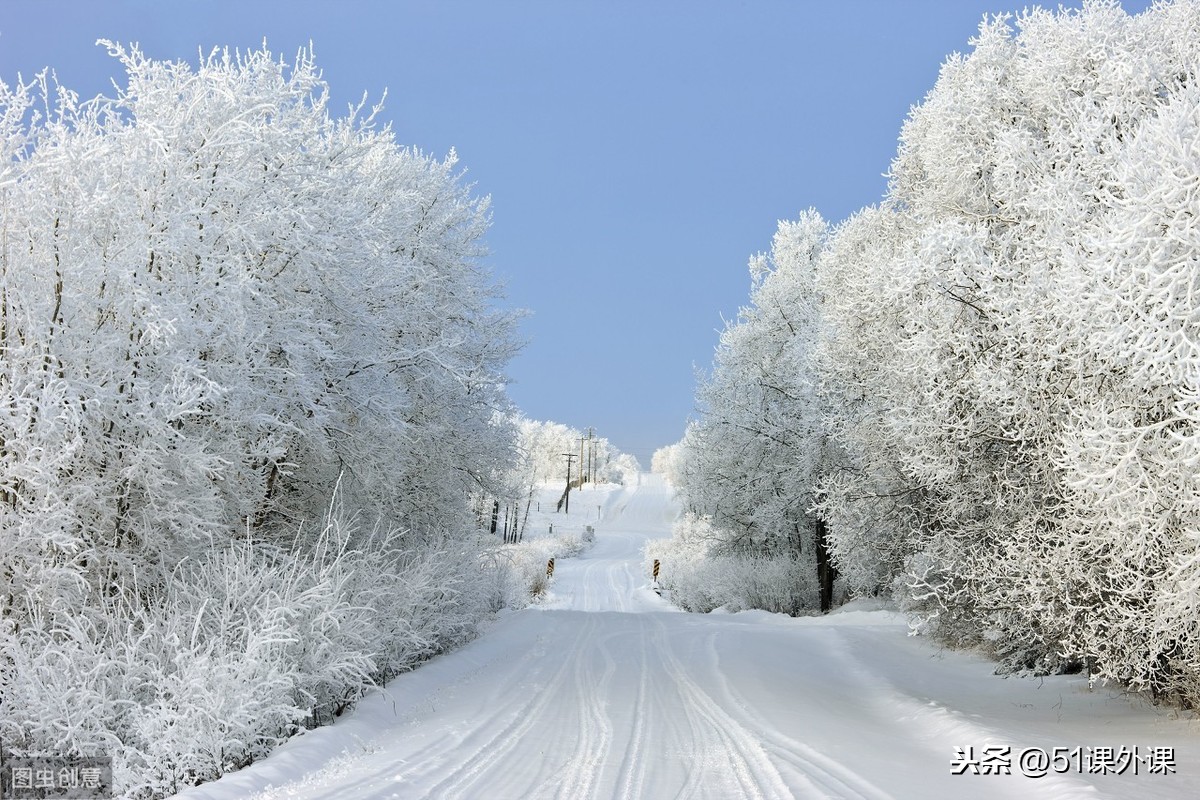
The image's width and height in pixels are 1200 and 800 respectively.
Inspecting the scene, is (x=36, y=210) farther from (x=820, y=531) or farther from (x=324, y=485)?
(x=820, y=531)

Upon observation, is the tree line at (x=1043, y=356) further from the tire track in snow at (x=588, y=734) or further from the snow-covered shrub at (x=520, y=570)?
the snow-covered shrub at (x=520, y=570)

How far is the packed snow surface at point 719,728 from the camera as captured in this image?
220 inches

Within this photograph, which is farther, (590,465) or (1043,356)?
(590,465)

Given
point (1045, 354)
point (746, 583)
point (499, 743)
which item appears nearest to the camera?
point (499, 743)

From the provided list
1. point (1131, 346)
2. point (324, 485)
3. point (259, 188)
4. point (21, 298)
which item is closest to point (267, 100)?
point (259, 188)

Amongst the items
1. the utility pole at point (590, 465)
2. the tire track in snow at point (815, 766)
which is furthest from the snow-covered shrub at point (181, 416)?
the utility pole at point (590, 465)

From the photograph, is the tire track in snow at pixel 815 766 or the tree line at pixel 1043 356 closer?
the tire track in snow at pixel 815 766

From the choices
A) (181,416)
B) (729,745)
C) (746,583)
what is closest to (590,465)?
(746,583)

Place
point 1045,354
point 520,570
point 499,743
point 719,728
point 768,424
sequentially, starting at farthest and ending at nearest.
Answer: point 520,570
point 768,424
point 1045,354
point 719,728
point 499,743

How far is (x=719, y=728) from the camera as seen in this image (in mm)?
7441

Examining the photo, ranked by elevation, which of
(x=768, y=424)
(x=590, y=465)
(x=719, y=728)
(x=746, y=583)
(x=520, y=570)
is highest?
(x=590, y=465)

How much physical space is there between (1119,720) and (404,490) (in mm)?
11034

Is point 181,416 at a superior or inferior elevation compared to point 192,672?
superior

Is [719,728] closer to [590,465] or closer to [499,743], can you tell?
[499,743]
